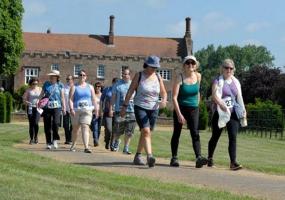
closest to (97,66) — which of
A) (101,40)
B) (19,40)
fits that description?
(101,40)

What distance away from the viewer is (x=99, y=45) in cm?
9056

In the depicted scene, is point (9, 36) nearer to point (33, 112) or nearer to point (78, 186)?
point (33, 112)

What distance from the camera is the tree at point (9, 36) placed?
63250 millimetres

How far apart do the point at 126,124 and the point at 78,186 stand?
21.8 ft

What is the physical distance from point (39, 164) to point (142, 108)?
1987 millimetres

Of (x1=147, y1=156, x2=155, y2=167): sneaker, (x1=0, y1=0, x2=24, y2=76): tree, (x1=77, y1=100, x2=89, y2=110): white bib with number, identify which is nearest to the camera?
(x1=147, y1=156, x2=155, y2=167): sneaker

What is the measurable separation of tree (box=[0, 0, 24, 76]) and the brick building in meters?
21.4

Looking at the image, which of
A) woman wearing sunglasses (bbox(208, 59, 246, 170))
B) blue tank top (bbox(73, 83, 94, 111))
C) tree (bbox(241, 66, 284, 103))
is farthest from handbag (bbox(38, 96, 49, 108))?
tree (bbox(241, 66, 284, 103))

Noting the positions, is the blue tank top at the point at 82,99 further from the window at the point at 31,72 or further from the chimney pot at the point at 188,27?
the chimney pot at the point at 188,27

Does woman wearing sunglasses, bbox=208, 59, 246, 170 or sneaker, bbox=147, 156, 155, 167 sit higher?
woman wearing sunglasses, bbox=208, 59, 246, 170

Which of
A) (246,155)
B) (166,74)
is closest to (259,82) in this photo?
(166,74)

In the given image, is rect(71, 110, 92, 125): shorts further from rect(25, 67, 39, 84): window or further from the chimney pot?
the chimney pot

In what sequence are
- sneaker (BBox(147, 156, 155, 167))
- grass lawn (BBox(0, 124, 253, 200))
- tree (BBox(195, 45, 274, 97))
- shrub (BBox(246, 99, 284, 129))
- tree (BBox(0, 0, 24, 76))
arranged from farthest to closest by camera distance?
1. tree (BBox(195, 45, 274, 97))
2. tree (BBox(0, 0, 24, 76))
3. shrub (BBox(246, 99, 284, 129))
4. sneaker (BBox(147, 156, 155, 167))
5. grass lawn (BBox(0, 124, 253, 200))

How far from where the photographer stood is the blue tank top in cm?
1512
